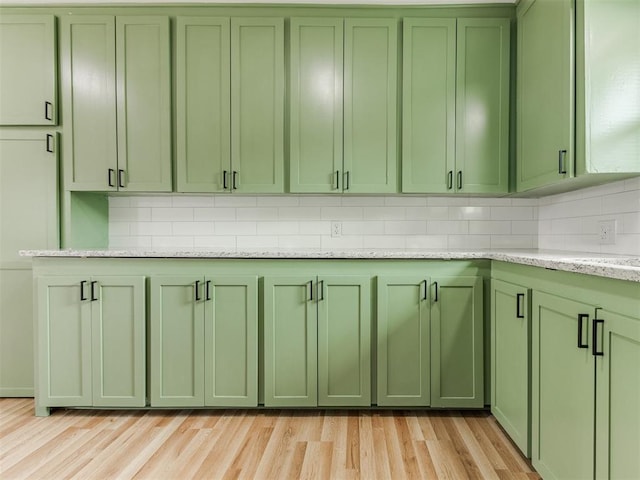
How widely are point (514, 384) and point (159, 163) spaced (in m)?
2.33

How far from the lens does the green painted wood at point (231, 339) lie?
Answer: 2.14 meters

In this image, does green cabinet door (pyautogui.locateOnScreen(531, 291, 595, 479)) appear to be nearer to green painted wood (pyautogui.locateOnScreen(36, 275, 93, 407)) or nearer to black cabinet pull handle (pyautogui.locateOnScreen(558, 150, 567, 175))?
black cabinet pull handle (pyautogui.locateOnScreen(558, 150, 567, 175))

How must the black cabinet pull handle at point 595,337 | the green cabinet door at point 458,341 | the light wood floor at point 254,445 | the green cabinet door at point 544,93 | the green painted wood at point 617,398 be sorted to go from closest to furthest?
1. the green painted wood at point 617,398
2. the black cabinet pull handle at point 595,337
3. the light wood floor at point 254,445
4. the green cabinet door at point 544,93
5. the green cabinet door at point 458,341

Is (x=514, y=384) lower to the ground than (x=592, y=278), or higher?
lower

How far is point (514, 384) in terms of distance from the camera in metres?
1.79

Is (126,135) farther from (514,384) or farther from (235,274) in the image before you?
(514,384)

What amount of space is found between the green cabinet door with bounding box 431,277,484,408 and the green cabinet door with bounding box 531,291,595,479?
0.51 meters

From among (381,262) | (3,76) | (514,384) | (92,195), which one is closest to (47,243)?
(92,195)

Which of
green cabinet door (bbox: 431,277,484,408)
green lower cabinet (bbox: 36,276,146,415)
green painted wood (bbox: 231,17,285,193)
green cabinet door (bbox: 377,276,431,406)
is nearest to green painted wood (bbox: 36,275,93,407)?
green lower cabinet (bbox: 36,276,146,415)

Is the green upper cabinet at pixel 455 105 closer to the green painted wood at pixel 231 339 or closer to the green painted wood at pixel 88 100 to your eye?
the green painted wood at pixel 231 339

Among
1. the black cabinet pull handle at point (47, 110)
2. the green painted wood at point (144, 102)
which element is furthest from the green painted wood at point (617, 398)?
the black cabinet pull handle at point (47, 110)

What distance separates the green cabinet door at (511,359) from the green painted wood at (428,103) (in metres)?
0.79

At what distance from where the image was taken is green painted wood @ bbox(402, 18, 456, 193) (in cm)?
237

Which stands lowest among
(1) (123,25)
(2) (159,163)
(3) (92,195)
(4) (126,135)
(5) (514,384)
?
(5) (514,384)
